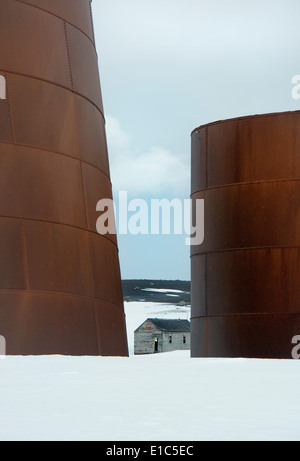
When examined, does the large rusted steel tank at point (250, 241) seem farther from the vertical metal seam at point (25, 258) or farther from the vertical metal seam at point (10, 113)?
the vertical metal seam at point (10, 113)

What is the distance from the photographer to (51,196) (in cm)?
1216

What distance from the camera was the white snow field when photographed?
16.2 ft

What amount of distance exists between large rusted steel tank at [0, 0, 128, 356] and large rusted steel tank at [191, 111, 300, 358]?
4.09 m

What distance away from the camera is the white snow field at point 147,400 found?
495cm

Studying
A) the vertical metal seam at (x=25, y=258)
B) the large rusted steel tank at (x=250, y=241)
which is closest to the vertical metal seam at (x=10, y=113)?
the vertical metal seam at (x=25, y=258)

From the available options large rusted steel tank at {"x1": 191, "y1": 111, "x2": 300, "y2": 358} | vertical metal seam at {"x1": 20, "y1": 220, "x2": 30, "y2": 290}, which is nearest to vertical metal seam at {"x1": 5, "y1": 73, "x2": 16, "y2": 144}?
vertical metal seam at {"x1": 20, "y1": 220, "x2": 30, "y2": 290}

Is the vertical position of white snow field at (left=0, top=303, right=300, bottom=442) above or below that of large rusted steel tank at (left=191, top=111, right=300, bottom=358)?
below

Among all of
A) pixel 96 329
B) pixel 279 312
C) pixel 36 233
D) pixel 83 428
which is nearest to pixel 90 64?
pixel 36 233

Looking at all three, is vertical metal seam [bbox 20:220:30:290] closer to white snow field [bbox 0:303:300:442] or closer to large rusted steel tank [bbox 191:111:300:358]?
white snow field [bbox 0:303:300:442]

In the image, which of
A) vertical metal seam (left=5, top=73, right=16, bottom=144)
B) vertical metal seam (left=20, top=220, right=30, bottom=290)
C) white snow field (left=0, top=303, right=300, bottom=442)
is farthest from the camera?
vertical metal seam (left=5, top=73, right=16, bottom=144)

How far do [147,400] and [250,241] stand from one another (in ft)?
36.8
